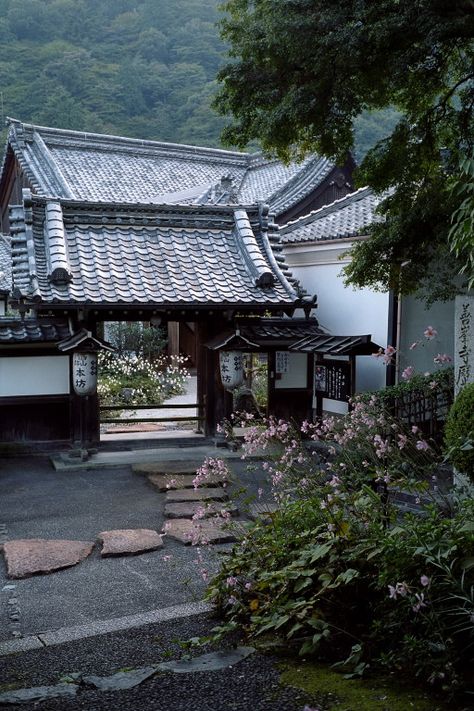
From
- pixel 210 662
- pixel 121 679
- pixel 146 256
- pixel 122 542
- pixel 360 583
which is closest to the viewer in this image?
pixel 121 679

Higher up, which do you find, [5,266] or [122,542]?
[5,266]

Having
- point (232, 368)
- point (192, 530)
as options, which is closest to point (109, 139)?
point (232, 368)

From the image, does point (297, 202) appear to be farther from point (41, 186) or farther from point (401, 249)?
point (401, 249)

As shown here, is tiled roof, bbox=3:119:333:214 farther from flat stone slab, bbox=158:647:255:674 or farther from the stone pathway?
flat stone slab, bbox=158:647:255:674

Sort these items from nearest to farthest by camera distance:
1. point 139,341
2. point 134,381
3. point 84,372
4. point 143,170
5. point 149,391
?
point 84,372 → point 149,391 → point 134,381 → point 139,341 → point 143,170

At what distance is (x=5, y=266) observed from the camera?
75.5 ft

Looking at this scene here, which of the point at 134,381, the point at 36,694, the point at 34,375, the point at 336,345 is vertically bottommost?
the point at 36,694

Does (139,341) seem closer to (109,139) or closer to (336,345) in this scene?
(109,139)

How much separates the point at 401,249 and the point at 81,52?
41.8 meters

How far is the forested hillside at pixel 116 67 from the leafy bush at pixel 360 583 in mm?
34657

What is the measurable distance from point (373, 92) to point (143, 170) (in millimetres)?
20954

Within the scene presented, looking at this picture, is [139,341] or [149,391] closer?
[149,391]

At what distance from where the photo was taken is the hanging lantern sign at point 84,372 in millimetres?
12727

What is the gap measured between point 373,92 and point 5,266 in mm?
16515
